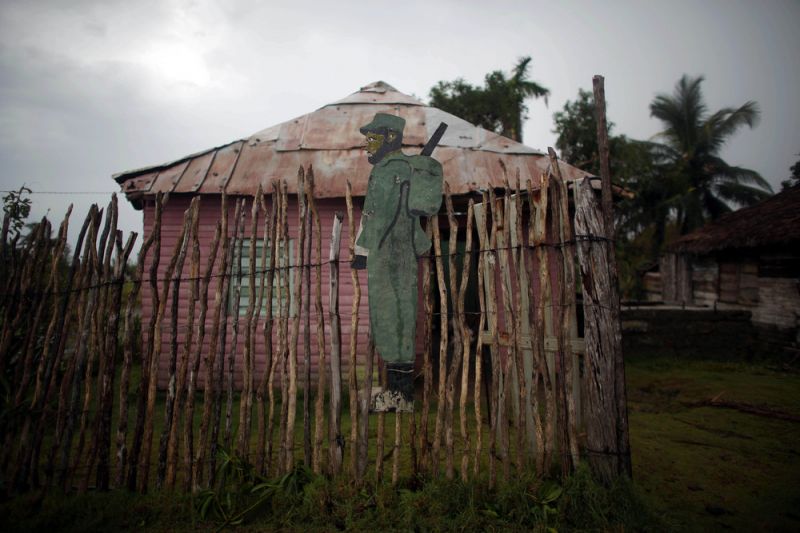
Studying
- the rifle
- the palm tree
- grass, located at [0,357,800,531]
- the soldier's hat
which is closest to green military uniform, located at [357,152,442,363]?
the rifle

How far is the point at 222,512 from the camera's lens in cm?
277

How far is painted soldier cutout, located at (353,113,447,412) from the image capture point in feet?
10.3

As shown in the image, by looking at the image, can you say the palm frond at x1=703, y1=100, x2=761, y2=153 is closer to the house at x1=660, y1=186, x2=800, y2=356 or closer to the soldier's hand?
the house at x1=660, y1=186, x2=800, y2=356

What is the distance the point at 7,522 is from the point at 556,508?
11.4 ft

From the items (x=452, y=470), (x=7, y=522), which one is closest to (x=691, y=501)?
(x=452, y=470)

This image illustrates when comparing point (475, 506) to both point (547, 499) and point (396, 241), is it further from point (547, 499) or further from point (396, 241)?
point (396, 241)

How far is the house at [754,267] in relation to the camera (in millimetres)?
9312

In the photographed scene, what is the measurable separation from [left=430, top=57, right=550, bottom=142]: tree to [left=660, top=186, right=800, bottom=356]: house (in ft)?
23.9

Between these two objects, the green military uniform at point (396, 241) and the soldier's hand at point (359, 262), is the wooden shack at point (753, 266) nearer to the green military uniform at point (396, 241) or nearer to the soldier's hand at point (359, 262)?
the green military uniform at point (396, 241)

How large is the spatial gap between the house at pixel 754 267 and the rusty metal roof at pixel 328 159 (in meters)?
6.17

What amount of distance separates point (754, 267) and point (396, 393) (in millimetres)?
11419

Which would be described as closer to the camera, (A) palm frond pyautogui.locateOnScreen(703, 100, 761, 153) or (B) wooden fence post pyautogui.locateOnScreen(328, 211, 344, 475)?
(B) wooden fence post pyautogui.locateOnScreen(328, 211, 344, 475)

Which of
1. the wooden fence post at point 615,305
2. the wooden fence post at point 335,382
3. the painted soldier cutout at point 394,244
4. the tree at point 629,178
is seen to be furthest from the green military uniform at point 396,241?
the tree at point 629,178

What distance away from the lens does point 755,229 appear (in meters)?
10.1
